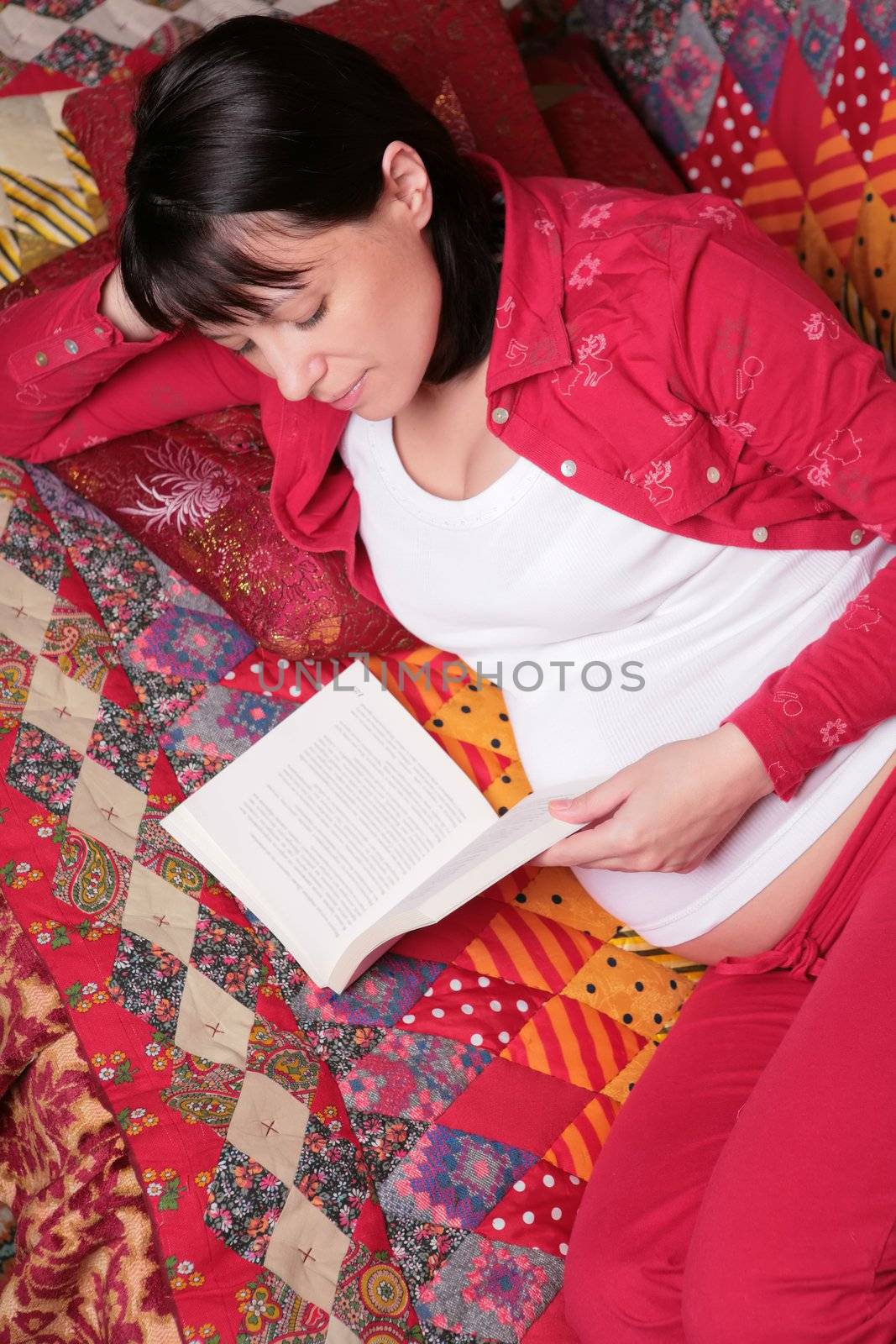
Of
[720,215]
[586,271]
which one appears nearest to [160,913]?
[586,271]

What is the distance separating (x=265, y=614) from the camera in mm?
1428

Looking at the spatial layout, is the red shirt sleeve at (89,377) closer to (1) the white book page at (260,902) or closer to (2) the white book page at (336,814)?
(2) the white book page at (336,814)

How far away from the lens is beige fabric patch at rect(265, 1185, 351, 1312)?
43.3 inches

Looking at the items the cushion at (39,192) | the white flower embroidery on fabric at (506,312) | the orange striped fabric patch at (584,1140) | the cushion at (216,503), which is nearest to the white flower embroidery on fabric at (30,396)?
the cushion at (216,503)

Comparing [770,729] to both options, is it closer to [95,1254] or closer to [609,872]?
[609,872]

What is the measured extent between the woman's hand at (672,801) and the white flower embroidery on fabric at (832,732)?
0.21ft

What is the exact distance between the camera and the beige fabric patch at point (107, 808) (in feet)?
4.22

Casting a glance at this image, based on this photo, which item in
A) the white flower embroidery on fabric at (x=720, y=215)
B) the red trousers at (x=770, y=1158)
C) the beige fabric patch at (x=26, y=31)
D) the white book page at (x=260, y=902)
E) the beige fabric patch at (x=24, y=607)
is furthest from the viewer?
the beige fabric patch at (x=26, y=31)

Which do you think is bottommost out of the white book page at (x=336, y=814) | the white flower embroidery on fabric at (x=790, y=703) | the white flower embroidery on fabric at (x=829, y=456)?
the white book page at (x=336, y=814)

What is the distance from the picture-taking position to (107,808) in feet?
4.31

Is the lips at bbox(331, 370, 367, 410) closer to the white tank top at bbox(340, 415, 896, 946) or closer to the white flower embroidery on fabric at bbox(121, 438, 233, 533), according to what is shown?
the white tank top at bbox(340, 415, 896, 946)

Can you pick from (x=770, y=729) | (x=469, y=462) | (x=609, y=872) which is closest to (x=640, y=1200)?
(x=609, y=872)

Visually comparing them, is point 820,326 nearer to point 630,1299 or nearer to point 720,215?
point 720,215

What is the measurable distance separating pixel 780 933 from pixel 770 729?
0.24 m
